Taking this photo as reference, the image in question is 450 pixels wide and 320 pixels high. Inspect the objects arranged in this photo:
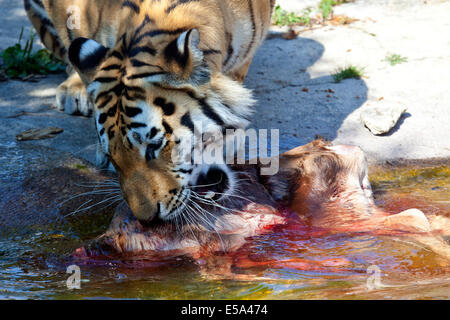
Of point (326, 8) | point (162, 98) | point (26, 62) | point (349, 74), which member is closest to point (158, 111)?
point (162, 98)

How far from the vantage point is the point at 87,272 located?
262 centimetres

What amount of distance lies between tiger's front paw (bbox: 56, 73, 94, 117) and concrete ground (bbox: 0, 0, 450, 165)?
7 cm

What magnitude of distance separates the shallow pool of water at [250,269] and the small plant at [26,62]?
8.29 feet

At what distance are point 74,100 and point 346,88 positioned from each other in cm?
235

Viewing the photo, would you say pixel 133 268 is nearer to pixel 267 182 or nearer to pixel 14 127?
pixel 267 182

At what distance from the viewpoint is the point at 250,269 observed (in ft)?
8.66

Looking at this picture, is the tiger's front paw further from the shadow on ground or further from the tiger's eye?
the tiger's eye

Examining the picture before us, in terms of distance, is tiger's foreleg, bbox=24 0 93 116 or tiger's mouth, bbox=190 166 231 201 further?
tiger's foreleg, bbox=24 0 93 116

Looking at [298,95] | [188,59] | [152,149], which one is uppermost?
[298,95]

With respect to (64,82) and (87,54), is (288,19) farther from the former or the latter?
(87,54)

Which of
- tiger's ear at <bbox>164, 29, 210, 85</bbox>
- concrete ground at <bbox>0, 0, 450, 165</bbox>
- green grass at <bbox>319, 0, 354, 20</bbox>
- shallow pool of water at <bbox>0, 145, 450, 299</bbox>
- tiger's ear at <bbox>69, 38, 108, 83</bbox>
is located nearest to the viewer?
shallow pool of water at <bbox>0, 145, 450, 299</bbox>

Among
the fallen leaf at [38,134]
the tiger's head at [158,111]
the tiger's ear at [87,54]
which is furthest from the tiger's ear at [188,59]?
the fallen leaf at [38,134]

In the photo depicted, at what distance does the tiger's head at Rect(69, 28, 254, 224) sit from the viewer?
277cm

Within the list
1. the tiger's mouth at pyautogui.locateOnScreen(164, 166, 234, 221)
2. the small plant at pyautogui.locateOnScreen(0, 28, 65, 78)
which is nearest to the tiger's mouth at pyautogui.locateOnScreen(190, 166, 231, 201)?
the tiger's mouth at pyautogui.locateOnScreen(164, 166, 234, 221)
